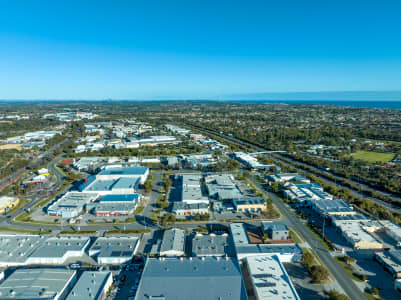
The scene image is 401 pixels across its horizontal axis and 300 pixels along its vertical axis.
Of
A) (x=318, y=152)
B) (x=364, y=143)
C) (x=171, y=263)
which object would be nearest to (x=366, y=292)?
(x=171, y=263)

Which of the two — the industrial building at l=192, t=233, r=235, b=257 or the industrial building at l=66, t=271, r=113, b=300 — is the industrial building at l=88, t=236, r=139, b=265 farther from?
the industrial building at l=192, t=233, r=235, b=257

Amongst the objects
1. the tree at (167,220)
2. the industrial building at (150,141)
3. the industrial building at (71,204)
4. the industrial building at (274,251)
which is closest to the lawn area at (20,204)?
the industrial building at (71,204)

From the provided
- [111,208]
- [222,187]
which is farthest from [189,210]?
[111,208]

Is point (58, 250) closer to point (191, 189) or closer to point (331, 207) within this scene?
point (191, 189)

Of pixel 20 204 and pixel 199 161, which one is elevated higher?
pixel 199 161

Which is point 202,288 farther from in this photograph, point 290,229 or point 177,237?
point 290,229

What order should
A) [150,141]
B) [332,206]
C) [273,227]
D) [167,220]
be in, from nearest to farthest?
[273,227]
[167,220]
[332,206]
[150,141]
